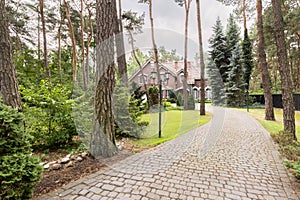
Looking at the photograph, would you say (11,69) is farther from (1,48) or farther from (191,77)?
(191,77)

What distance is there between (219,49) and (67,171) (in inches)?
788

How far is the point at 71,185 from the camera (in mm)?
2527

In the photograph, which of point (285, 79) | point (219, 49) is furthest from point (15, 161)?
point (219, 49)

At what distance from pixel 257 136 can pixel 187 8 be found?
11191 mm

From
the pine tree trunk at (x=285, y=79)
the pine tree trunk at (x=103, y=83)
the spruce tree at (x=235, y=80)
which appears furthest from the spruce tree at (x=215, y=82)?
the pine tree trunk at (x=103, y=83)

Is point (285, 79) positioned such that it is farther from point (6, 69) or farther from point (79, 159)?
point (6, 69)

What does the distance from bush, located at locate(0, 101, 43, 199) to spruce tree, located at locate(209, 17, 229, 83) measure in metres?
19.7

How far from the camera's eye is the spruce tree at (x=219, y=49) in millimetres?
18688

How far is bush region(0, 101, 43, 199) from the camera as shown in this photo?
5.84 feet

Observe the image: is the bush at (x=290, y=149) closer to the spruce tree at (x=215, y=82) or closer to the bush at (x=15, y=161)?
the bush at (x=15, y=161)

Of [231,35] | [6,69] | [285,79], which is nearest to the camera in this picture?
[6,69]

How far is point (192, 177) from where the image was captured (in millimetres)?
2795

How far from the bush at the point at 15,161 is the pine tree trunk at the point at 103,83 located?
1.62 metres

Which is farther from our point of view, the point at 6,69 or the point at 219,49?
the point at 219,49
